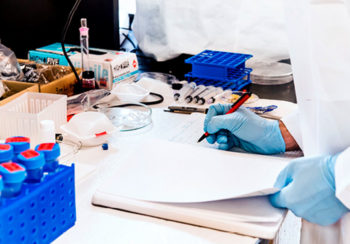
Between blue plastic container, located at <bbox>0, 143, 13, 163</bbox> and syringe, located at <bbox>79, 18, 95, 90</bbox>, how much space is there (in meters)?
0.82

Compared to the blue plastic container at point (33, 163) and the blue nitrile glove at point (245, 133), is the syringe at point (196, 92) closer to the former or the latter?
the blue nitrile glove at point (245, 133)

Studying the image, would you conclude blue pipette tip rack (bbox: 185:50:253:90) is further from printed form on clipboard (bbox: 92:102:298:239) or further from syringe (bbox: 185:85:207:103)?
printed form on clipboard (bbox: 92:102:298:239)

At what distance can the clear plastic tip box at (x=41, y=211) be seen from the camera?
0.68 m

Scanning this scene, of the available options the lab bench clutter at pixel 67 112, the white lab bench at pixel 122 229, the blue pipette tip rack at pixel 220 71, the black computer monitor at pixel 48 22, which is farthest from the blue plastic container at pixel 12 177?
the black computer monitor at pixel 48 22

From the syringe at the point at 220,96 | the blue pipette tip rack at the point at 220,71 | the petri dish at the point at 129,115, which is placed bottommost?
the petri dish at the point at 129,115

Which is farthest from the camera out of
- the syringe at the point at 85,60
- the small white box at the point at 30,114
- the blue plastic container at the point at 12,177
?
the syringe at the point at 85,60

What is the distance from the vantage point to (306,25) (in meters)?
0.98

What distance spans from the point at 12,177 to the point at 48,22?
53.6 inches

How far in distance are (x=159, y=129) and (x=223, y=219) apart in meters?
0.52

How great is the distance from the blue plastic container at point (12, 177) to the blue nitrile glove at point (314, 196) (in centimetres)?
48

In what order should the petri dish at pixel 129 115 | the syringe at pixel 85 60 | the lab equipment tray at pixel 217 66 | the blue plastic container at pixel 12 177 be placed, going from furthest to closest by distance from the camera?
1. the lab equipment tray at pixel 217 66
2. the syringe at pixel 85 60
3. the petri dish at pixel 129 115
4. the blue plastic container at pixel 12 177

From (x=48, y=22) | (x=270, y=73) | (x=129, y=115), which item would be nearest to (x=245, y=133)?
(x=129, y=115)

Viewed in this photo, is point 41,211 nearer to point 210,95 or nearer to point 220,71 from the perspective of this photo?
point 210,95

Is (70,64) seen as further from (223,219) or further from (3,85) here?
(223,219)
